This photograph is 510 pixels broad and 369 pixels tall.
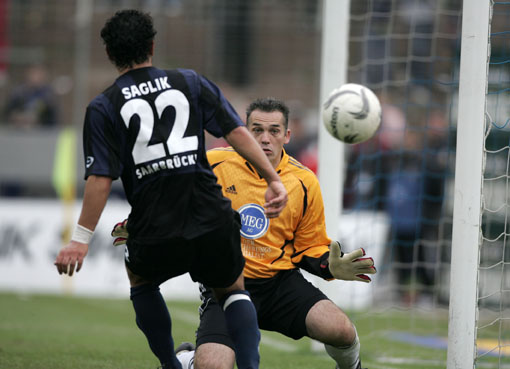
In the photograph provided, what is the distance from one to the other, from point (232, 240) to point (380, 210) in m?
8.50

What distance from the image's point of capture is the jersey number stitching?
4.06 metres

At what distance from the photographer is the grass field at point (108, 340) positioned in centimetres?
611

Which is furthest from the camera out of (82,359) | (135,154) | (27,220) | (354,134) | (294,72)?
(294,72)

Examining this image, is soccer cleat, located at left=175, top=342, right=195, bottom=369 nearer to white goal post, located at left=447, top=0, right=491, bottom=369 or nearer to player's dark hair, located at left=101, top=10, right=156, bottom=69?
white goal post, located at left=447, top=0, right=491, bottom=369

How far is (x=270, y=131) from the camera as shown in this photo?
207 inches

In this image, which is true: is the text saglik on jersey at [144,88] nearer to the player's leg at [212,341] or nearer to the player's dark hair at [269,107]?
the player's dark hair at [269,107]

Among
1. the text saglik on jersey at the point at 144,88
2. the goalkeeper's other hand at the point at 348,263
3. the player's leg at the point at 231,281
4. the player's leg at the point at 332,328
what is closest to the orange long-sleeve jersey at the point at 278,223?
the goalkeeper's other hand at the point at 348,263

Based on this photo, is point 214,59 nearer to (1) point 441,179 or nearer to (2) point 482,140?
(1) point 441,179

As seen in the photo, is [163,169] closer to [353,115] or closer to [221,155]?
[221,155]

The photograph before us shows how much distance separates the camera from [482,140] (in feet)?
17.2

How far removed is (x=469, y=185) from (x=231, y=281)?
1.80m

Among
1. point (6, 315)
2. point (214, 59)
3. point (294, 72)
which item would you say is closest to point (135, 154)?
point (6, 315)

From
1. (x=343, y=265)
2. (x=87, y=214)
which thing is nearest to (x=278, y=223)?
(x=343, y=265)

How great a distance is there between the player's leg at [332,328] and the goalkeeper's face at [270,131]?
1.00m
